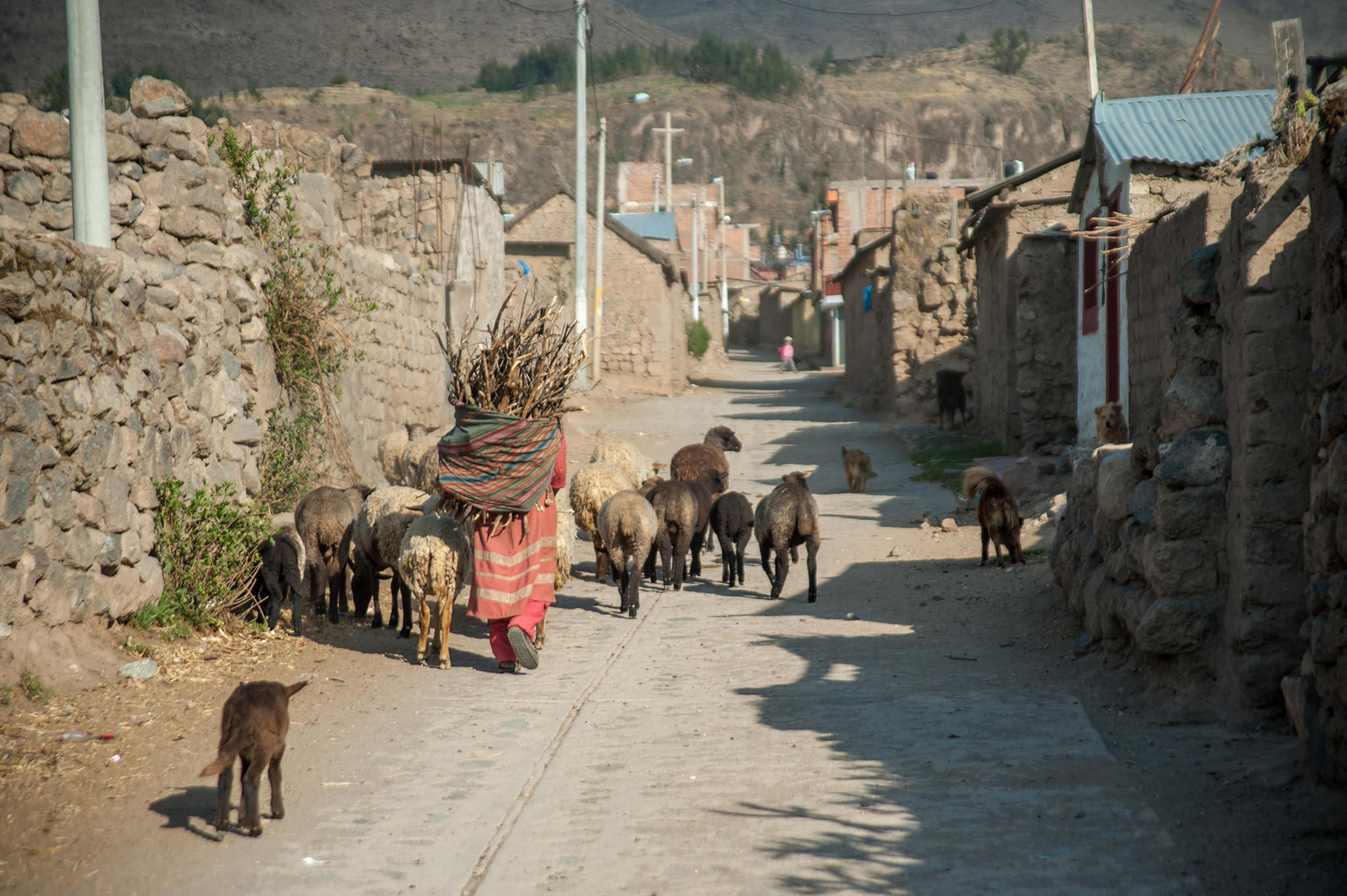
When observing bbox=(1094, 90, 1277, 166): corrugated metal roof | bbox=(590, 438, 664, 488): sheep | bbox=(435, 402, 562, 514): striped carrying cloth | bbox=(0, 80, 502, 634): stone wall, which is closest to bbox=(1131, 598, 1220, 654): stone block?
bbox=(435, 402, 562, 514): striped carrying cloth

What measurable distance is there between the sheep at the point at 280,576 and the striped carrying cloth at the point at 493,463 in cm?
128

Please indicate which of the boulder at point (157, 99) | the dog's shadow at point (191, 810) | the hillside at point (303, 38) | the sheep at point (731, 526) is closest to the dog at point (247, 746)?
the dog's shadow at point (191, 810)

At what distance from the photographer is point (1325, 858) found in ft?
12.8

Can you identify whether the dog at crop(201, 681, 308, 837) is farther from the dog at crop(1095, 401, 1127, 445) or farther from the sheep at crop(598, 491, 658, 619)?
the dog at crop(1095, 401, 1127, 445)

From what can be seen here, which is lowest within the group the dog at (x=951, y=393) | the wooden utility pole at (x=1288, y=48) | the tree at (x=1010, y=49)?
the dog at (x=951, y=393)

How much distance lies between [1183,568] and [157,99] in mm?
8341

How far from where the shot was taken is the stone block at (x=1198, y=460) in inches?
226

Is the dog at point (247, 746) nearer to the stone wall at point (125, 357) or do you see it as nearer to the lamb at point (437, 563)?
the stone wall at point (125, 357)

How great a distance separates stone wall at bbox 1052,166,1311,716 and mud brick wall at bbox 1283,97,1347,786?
256 mm

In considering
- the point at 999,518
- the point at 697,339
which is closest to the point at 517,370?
the point at 999,518

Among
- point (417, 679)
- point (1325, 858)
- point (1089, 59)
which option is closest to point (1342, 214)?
point (1325, 858)

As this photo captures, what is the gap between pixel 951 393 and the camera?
2128 centimetres

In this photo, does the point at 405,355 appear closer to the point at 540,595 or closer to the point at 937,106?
the point at 540,595

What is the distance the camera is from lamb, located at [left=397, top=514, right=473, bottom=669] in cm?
693
